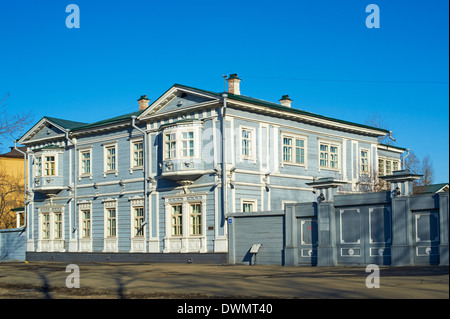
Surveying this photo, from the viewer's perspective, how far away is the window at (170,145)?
31.6 m

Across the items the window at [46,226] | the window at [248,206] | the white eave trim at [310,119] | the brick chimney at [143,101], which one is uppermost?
the brick chimney at [143,101]

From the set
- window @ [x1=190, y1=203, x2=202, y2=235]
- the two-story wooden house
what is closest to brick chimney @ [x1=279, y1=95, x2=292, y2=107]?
the two-story wooden house

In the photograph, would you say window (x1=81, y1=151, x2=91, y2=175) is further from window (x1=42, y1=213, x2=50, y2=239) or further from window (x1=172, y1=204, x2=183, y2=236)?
window (x1=172, y1=204, x2=183, y2=236)

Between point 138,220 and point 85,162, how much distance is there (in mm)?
6167

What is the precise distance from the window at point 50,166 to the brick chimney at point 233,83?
1246 centimetres

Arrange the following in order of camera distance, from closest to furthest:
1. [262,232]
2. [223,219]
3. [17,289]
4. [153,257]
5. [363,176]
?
[17,289] → [262,232] → [223,219] → [153,257] → [363,176]

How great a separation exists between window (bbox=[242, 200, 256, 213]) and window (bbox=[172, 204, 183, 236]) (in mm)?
3543

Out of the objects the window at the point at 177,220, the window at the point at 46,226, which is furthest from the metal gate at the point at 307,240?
the window at the point at 46,226

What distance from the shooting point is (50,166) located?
1548 inches

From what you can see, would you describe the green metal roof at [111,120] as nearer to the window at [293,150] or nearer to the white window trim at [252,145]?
the white window trim at [252,145]
